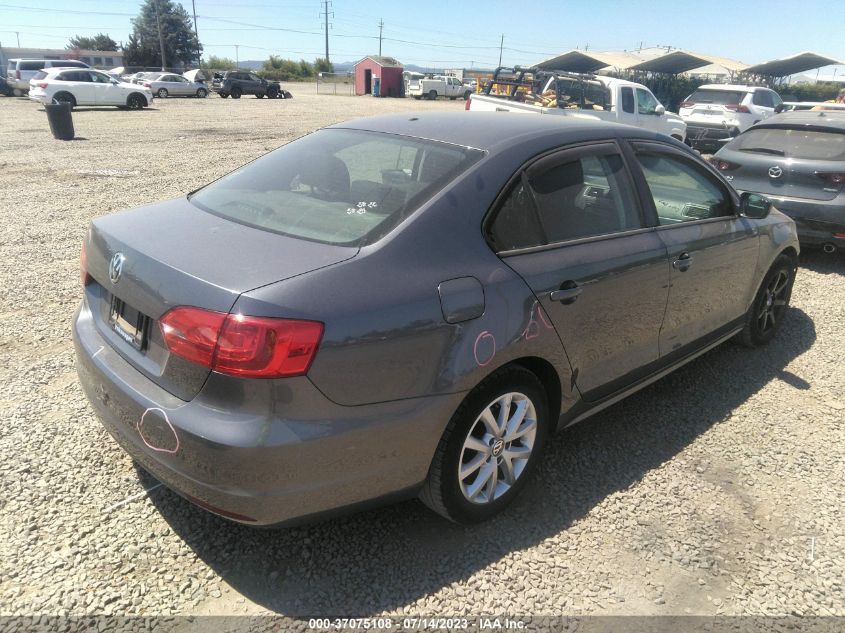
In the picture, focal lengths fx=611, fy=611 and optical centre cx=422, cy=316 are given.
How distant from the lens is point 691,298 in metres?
3.53

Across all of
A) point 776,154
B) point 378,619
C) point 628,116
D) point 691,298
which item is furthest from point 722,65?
point 378,619

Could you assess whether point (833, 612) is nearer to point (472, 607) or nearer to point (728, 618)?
point (728, 618)

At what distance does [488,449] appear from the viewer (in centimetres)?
257

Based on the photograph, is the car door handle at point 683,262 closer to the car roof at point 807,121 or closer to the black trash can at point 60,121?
the car roof at point 807,121

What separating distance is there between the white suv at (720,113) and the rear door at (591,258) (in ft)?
48.7

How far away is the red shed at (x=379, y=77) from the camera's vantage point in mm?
55500

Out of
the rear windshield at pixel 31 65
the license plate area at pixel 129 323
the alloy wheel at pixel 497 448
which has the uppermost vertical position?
the rear windshield at pixel 31 65

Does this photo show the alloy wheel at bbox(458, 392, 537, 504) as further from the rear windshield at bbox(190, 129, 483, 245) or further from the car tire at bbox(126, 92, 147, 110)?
the car tire at bbox(126, 92, 147, 110)

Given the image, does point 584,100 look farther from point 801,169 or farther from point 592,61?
point 592,61

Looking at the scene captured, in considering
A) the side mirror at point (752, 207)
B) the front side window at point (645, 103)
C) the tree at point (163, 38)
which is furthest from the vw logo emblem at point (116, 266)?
the tree at point (163, 38)

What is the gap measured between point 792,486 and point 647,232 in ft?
4.85

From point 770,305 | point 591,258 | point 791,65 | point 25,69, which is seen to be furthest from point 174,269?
point 791,65

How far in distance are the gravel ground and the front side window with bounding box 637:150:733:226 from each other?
1155 millimetres

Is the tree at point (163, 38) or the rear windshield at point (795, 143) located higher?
the tree at point (163, 38)
